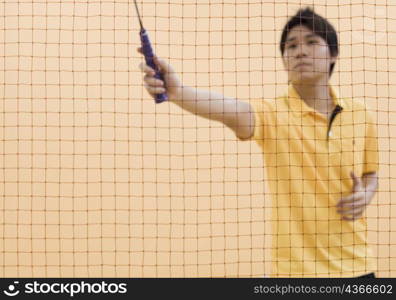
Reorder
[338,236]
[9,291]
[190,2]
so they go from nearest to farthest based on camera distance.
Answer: [338,236] < [9,291] < [190,2]

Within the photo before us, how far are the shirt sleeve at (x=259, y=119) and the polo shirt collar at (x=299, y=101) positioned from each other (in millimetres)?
81

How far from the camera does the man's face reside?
2.27m

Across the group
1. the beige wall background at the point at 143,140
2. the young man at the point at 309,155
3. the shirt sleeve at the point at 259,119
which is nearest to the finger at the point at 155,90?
the young man at the point at 309,155

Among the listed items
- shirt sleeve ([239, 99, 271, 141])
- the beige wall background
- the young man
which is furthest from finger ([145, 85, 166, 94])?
the beige wall background

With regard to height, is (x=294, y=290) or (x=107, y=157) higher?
(x=107, y=157)

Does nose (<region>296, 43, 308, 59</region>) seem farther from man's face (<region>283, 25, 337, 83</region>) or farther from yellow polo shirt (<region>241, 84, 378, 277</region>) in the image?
yellow polo shirt (<region>241, 84, 378, 277</region>)

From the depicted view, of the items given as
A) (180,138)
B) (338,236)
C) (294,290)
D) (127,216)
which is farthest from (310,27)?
(127,216)

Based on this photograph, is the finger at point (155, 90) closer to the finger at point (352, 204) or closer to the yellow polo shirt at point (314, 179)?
the yellow polo shirt at point (314, 179)

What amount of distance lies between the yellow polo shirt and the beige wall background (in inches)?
35.7

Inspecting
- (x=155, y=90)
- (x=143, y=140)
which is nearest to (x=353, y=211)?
(x=155, y=90)

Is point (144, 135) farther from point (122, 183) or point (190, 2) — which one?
point (190, 2)

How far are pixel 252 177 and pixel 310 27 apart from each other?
1068 mm

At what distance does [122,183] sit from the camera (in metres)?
3.27

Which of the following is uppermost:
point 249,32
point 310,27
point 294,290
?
point 249,32
